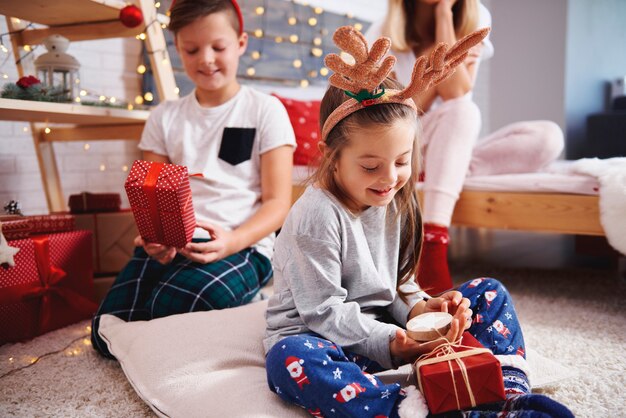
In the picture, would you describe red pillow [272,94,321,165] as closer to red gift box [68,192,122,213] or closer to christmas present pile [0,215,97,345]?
red gift box [68,192,122,213]

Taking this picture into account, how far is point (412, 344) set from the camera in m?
0.79

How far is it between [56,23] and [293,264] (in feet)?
3.86

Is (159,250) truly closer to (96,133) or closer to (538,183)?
(96,133)

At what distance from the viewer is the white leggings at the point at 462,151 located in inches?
57.4

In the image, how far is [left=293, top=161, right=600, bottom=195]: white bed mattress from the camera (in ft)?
4.83

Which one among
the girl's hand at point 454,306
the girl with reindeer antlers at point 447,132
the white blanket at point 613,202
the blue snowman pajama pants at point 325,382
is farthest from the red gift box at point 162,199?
the white blanket at point 613,202

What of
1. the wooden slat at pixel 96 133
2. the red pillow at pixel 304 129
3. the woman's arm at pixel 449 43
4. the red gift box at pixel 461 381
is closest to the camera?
the red gift box at pixel 461 381

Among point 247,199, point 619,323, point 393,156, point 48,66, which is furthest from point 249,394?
point 48,66

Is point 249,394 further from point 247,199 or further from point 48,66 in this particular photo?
point 48,66

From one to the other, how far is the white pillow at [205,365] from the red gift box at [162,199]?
0.17m

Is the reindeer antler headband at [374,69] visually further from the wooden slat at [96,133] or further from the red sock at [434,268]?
the wooden slat at [96,133]

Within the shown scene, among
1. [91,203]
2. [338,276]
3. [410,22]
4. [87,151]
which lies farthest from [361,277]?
[87,151]

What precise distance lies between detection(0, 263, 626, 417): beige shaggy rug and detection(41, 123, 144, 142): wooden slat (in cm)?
59

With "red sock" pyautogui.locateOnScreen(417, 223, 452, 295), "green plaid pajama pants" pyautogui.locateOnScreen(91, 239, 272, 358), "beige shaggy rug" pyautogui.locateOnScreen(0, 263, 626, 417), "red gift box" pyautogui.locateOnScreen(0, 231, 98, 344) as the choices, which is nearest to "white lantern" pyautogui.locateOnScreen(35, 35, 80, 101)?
"red gift box" pyautogui.locateOnScreen(0, 231, 98, 344)
